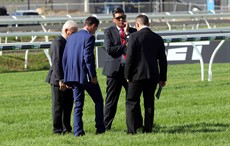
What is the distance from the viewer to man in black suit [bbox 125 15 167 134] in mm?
10570

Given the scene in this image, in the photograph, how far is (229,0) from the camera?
61875 millimetres

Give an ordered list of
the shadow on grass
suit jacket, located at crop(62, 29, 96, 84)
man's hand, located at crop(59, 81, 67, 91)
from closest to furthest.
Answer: suit jacket, located at crop(62, 29, 96, 84)
man's hand, located at crop(59, 81, 67, 91)
the shadow on grass

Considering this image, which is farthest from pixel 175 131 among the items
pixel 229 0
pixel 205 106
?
pixel 229 0

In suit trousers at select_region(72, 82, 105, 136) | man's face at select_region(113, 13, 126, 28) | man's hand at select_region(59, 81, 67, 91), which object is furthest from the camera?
man's face at select_region(113, 13, 126, 28)

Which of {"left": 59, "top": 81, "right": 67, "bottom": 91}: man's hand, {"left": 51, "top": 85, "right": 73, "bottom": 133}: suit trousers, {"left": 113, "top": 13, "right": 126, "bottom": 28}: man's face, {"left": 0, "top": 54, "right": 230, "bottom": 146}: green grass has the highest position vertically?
{"left": 113, "top": 13, "right": 126, "bottom": 28}: man's face

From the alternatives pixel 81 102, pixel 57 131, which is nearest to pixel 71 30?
pixel 81 102

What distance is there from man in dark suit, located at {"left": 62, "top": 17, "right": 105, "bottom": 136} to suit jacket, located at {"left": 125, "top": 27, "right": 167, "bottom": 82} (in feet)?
1.66

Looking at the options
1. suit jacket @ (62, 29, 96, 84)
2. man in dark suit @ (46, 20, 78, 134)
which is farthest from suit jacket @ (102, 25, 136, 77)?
suit jacket @ (62, 29, 96, 84)

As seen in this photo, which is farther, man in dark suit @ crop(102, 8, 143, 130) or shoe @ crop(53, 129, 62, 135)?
man in dark suit @ crop(102, 8, 143, 130)

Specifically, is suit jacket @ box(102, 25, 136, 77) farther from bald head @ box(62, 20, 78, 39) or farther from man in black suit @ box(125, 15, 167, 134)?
bald head @ box(62, 20, 78, 39)

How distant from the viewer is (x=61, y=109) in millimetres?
11039

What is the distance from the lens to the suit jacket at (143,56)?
10.6 metres

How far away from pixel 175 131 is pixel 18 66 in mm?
15138

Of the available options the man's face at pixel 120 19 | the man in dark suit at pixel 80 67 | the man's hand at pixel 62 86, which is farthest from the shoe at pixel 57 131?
the man's face at pixel 120 19
